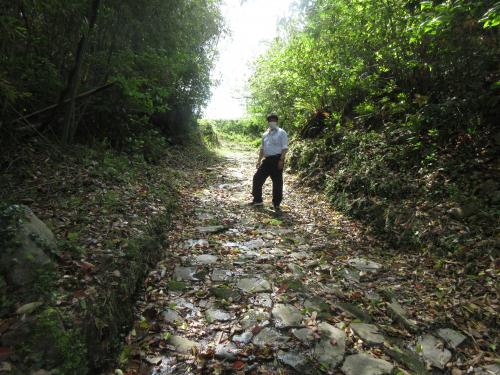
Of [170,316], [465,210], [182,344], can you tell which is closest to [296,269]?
[170,316]

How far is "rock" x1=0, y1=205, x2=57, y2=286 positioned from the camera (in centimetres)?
260

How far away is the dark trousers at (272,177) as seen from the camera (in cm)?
711

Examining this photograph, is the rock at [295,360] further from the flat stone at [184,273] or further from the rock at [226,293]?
the flat stone at [184,273]

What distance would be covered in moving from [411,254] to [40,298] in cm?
451

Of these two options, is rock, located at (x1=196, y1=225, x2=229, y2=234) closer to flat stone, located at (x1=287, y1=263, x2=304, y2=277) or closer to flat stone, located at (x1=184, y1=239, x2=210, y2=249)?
flat stone, located at (x1=184, y1=239, x2=210, y2=249)

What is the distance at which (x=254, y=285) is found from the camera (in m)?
3.90

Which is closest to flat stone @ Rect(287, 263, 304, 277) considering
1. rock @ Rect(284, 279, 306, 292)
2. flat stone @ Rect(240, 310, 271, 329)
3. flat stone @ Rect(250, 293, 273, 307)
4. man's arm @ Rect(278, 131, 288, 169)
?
rock @ Rect(284, 279, 306, 292)

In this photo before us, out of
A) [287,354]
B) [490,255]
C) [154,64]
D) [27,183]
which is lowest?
[287,354]

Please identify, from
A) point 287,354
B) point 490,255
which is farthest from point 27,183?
point 490,255

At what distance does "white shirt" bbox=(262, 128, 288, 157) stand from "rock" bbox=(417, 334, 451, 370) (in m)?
4.50

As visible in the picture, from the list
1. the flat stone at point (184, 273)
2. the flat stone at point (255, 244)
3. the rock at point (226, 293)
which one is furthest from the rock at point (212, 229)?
the rock at point (226, 293)

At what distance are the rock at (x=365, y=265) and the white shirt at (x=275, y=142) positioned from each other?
296 cm

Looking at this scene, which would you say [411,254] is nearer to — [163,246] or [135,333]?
[163,246]

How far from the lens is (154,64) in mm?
6785
